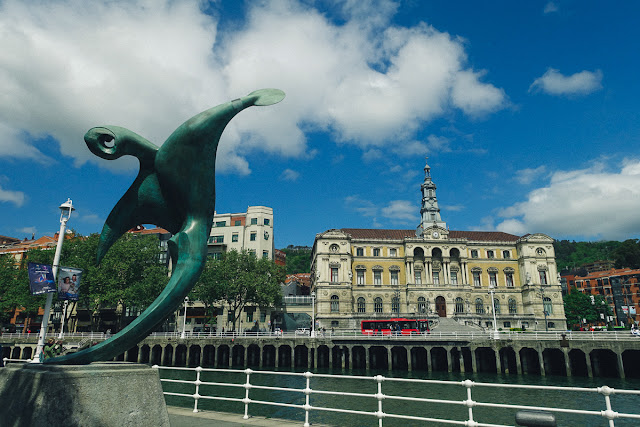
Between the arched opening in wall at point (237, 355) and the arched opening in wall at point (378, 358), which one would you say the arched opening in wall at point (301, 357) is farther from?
the arched opening in wall at point (378, 358)

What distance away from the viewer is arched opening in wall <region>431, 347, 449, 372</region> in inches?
1377

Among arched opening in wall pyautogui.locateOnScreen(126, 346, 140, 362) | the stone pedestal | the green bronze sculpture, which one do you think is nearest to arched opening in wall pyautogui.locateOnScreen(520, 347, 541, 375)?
the green bronze sculpture

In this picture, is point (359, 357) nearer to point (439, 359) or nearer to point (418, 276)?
point (439, 359)

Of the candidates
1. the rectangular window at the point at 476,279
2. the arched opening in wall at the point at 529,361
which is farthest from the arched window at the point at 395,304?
the arched opening in wall at the point at 529,361

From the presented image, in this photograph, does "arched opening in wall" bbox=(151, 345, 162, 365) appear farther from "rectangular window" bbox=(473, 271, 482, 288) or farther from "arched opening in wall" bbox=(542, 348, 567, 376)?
"rectangular window" bbox=(473, 271, 482, 288)

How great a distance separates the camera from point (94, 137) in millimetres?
8203

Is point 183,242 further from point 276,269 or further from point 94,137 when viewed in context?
point 276,269

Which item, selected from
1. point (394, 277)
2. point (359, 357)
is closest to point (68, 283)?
point (359, 357)

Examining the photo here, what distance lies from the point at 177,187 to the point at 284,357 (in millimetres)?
34850

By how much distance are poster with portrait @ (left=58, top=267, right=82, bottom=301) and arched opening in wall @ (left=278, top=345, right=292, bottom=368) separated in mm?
26044

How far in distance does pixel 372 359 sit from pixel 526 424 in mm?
34960

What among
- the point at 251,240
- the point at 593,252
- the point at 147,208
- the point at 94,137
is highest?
the point at 593,252

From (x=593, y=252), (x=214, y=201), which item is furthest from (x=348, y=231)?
(x=593, y=252)

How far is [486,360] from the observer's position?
33875 mm
